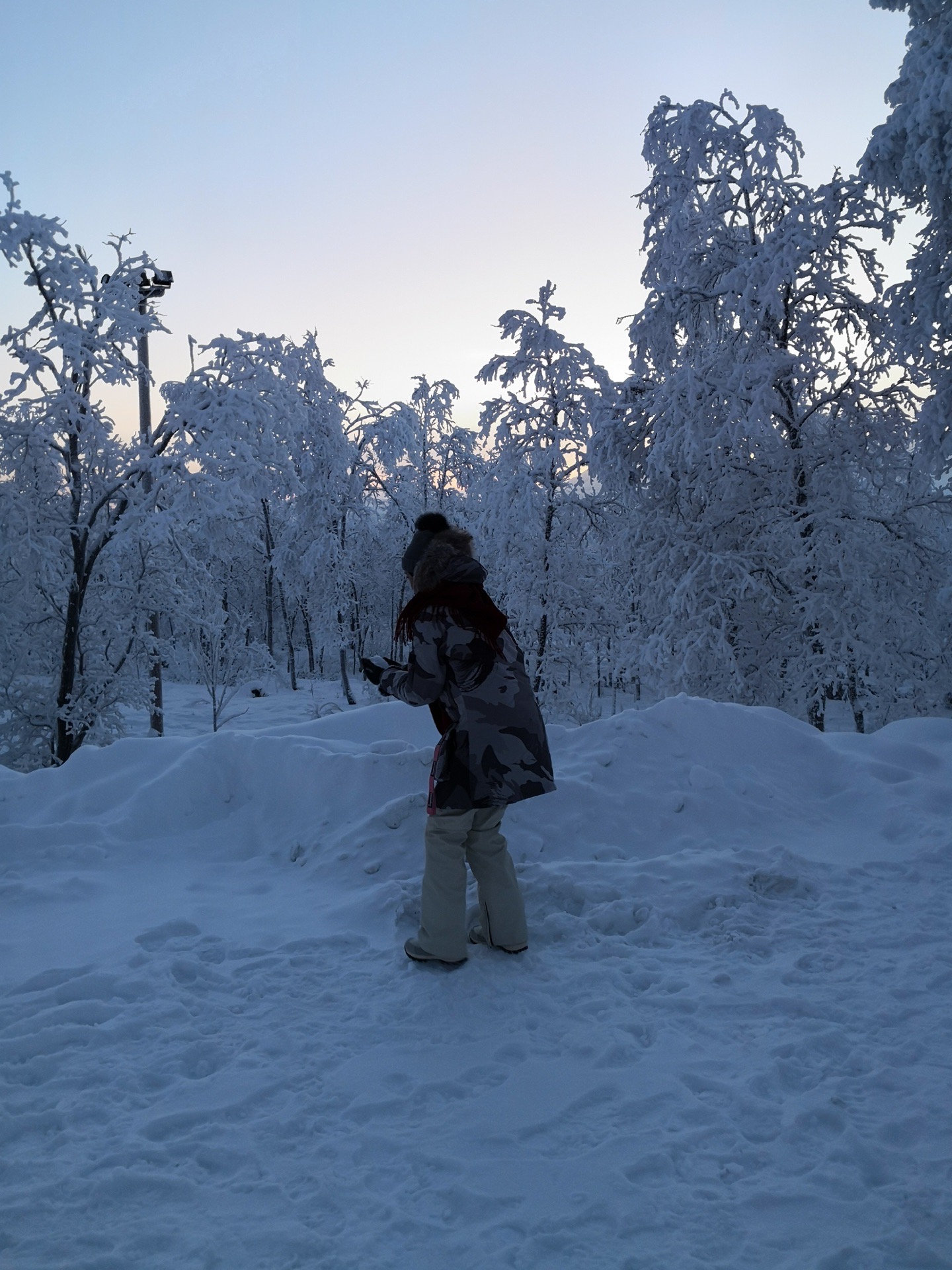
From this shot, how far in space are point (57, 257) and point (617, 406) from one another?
23.5ft

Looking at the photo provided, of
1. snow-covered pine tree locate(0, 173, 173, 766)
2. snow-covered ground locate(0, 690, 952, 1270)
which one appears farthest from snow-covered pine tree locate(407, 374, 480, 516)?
snow-covered ground locate(0, 690, 952, 1270)

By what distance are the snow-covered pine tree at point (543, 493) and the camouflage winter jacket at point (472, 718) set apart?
389 inches

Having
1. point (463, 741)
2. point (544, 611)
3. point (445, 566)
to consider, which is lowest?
point (463, 741)

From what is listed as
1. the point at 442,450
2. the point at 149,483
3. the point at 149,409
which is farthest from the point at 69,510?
the point at 442,450

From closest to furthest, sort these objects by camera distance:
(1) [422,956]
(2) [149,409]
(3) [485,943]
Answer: (1) [422,956], (3) [485,943], (2) [149,409]

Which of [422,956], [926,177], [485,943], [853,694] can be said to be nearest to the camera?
[422,956]

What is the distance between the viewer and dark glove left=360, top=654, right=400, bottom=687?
3387 millimetres

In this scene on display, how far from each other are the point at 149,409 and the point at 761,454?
11.7 meters

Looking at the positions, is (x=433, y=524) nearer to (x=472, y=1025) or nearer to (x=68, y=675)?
(x=472, y=1025)

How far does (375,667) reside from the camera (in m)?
3.43

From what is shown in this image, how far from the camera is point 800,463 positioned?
34.5ft

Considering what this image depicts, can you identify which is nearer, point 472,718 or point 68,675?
point 472,718

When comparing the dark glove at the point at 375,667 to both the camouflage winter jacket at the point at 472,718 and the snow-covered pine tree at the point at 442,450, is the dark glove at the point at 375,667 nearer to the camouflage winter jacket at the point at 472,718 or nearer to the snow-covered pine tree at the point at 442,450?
the camouflage winter jacket at the point at 472,718

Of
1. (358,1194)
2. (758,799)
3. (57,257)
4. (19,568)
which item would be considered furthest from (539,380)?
(358,1194)
